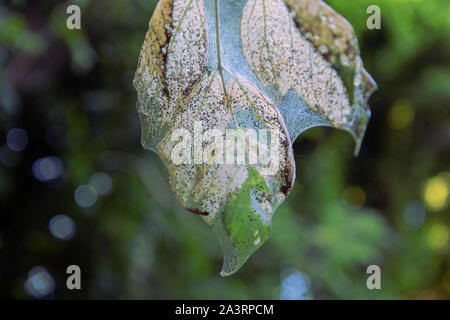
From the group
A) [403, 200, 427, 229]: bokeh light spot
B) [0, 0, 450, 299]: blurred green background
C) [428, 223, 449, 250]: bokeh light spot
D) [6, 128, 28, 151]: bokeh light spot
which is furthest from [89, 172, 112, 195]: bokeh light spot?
[428, 223, 449, 250]: bokeh light spot

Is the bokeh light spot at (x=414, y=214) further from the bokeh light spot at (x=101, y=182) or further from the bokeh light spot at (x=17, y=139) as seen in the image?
the bokeh light spot at (x=17, y=139)

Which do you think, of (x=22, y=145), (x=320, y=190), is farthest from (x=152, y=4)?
(x=320, y=190)

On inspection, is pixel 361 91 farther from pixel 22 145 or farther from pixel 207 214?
pixel 22 145

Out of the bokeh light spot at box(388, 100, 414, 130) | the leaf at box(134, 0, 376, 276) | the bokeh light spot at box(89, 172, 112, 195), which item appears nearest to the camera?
the leaf at box(134, 0, 376, 276)

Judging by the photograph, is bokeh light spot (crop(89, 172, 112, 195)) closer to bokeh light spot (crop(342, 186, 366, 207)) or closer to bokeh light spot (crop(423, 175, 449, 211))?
bokeh light spot (crop(342, 186, 366, 207))

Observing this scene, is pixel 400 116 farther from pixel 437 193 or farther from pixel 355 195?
pixel 437 193

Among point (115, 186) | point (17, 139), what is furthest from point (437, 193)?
point (17, 139)
